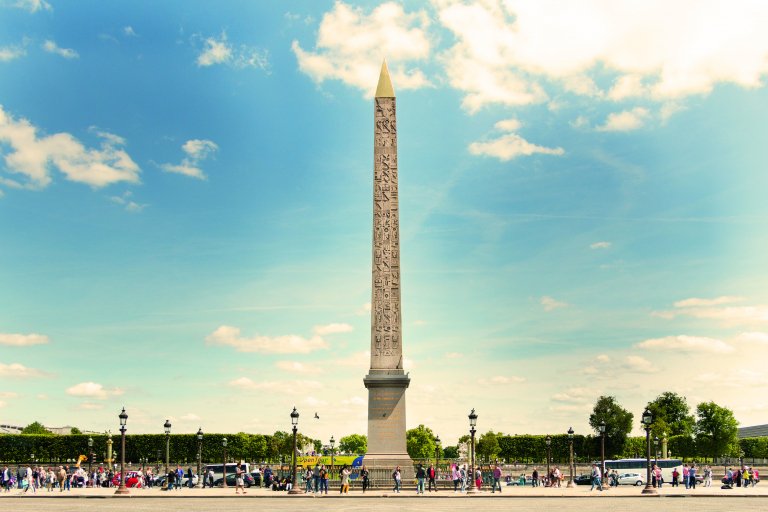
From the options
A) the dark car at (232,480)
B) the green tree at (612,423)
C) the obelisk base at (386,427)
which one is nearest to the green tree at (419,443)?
the green tree at (612,423)

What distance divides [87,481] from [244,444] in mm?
35887

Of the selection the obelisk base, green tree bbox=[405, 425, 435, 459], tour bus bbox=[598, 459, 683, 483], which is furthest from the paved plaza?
green tree bbox=[405, 425, 435, 459]

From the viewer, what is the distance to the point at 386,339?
38.0 metres

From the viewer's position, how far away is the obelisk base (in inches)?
1467

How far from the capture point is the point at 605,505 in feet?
90.8

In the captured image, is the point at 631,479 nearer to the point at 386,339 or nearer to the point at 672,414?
the point at 386,339

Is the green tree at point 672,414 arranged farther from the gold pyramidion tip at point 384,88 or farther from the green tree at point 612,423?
the gold pyramidion tip at point 384,88

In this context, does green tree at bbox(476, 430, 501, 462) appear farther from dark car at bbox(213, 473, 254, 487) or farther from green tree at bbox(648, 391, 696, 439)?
dark car at bbox(213, 473, 254, 487)

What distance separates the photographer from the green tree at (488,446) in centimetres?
9138

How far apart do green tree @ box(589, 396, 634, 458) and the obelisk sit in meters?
55.7

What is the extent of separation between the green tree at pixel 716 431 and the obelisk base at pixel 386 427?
64148 millimetres

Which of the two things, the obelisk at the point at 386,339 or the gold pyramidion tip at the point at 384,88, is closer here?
the obelisk at the point at 386,339

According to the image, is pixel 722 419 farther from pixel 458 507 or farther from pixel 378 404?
pixel 458 507

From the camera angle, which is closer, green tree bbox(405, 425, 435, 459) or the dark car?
the dark car
